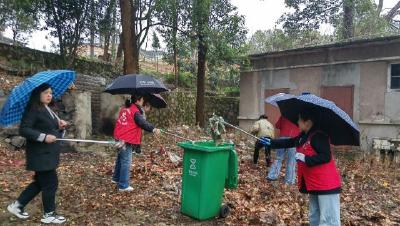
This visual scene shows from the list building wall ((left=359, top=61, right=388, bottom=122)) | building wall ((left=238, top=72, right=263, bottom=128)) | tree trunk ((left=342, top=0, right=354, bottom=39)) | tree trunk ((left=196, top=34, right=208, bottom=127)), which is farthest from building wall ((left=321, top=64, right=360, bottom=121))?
tree trunk ((left=342, top=0, right=354, bottom=39))

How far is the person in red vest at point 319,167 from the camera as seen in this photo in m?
4.10

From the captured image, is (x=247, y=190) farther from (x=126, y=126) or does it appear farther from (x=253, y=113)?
(x=253, y=113)

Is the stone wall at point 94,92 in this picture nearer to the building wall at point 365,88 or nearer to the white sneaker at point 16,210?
the white sneaker at point 16,210

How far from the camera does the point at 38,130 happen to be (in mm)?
4695

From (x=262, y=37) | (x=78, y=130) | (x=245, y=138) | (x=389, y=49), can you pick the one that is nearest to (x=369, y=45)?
(x=389, y=49)

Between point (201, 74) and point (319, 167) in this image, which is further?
point (201, 74)

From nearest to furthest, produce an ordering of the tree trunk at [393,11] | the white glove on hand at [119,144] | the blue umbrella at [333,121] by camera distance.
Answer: the blue umbrella at [333,121] → the white glove on hand at [119,144] → the tree trunk at [393,11]

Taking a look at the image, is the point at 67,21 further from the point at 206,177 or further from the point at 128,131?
the point at 206,177

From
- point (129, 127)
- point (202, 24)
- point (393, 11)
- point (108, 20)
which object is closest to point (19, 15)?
point (108, 20)

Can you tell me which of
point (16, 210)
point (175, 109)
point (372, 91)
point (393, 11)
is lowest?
point (16, 210)

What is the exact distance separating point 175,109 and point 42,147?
472 inches

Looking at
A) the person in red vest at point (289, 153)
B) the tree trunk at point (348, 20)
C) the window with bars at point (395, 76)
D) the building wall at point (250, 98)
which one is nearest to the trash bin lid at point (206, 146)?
the person in red vest at point (289, 153)

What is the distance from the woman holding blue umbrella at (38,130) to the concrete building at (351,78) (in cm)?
1122

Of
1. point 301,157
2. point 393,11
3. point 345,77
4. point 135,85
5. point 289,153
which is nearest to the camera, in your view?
point 301,157
